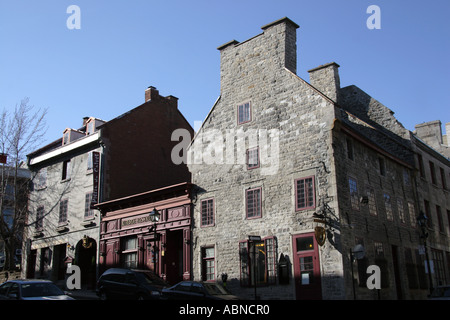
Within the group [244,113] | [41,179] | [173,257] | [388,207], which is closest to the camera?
[244,113]

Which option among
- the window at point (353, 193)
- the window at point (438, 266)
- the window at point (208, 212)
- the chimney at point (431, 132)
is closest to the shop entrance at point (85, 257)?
the window at point (208, 212)

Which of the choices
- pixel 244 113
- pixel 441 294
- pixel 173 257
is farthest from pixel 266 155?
pixel 441 294

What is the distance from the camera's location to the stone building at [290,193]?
1917 cm

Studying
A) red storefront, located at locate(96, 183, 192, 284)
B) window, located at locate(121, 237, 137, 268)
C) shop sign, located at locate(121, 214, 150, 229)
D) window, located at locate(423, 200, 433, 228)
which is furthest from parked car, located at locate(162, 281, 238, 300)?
window, located at locate(423, 200, 433, 228)

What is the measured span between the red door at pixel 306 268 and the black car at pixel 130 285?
558 centimetres

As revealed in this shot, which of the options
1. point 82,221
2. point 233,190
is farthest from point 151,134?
point 233,190

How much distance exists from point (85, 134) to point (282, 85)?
662 inches

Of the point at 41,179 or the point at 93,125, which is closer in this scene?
the point at 93,125

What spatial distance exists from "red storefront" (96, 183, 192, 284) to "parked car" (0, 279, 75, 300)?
8197 millimetres

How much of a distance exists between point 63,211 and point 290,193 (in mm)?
18180

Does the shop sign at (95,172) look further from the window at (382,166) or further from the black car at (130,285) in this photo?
the window at (382,166)

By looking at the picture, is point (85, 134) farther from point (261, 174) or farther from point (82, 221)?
point (261, 174)

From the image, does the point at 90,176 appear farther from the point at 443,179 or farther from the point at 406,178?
the point at 443,179

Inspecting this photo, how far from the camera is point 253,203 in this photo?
21.8 meters
